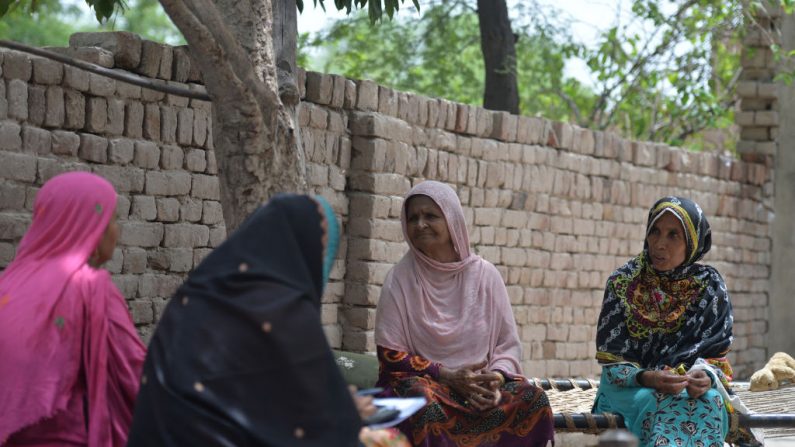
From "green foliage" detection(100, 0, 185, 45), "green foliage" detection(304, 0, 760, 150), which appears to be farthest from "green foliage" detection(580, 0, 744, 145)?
"green foliage" detection(100, 0, 185, 45)

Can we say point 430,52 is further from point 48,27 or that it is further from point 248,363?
point 48,27

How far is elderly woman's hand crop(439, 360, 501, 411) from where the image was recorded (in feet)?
17.5

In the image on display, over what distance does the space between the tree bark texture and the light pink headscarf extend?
61cm

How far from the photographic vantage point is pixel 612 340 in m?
5.90

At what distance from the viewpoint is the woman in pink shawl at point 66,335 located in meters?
3.74

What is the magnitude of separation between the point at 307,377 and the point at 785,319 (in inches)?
435

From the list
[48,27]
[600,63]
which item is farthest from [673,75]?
[48,27]

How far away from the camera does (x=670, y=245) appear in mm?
5887

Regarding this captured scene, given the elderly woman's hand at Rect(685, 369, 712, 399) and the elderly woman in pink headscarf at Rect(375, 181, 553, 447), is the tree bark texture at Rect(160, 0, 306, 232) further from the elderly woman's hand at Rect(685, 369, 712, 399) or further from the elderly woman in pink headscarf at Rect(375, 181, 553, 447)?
the elderly woman's hand at Rect(685, 369, 712, 399)

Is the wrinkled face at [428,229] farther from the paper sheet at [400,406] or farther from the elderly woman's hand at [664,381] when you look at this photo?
the paper sheet at [400,406]

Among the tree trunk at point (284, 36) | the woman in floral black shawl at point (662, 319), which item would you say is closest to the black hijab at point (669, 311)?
the woman in floral black shawl at point (662, 319)

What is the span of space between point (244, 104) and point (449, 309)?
1240 mm

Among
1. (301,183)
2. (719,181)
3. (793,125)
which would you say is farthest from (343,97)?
(793,125)

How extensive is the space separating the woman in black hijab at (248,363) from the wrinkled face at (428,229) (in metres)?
2.35
